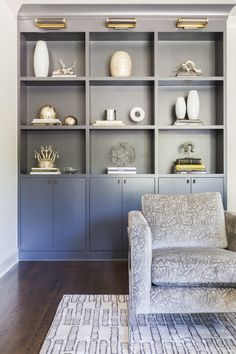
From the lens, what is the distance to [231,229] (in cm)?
237

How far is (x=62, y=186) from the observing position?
11.7ft

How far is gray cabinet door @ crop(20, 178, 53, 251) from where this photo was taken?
3.57 m

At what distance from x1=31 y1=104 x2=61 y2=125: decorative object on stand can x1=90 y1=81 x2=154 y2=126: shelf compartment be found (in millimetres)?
453

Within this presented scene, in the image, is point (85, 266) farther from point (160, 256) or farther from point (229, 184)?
point (229, 184)

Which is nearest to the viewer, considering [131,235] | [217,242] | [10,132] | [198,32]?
[131,235]

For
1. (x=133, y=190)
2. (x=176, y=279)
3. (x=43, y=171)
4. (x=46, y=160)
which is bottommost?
(x=176, y=279)

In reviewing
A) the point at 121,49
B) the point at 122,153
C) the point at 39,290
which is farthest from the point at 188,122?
the point at 39,290

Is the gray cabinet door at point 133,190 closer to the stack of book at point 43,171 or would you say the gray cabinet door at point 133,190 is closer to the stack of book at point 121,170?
the stack of book at point 121,170

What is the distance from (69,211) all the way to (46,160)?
63 cm

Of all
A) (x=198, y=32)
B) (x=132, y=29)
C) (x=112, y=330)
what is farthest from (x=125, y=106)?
(x=112, y=330)

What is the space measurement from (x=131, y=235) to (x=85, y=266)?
1.69 m

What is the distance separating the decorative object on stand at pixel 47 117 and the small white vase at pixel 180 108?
136cm

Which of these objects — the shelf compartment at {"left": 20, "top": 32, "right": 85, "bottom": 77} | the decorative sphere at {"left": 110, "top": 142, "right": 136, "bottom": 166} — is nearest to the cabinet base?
the decorative sphere at {"left": 110, "top": 142, "right": 136, "bottom": 166}

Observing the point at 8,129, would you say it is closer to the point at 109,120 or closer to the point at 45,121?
the point at 45,121
